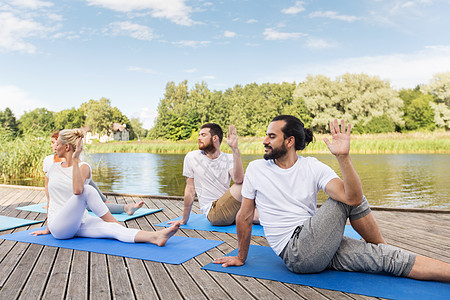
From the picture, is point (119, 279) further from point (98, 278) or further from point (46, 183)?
point (46, 183)

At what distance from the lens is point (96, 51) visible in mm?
55969

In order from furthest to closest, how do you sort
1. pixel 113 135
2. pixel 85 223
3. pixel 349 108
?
pixel 113 135 → pixel 349 108 → pixel 85 223

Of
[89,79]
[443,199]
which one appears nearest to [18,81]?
[89,79]

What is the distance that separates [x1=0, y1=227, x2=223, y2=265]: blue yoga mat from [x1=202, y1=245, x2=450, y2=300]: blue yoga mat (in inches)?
15.0

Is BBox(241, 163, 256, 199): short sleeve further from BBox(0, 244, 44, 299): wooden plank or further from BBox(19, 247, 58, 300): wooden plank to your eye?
BBox(0, 244, 44, 299): wooden plank

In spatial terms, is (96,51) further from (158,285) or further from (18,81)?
(158,285)

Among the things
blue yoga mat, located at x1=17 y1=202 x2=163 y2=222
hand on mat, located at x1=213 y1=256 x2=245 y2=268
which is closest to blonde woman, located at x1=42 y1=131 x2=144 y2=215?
blue yoga mat, located at x1=17 y1=202 x2=163 y2=222

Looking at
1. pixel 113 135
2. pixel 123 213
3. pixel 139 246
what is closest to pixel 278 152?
pixel 139 246

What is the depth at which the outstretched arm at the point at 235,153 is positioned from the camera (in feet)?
10.0

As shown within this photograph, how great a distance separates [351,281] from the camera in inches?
93.0

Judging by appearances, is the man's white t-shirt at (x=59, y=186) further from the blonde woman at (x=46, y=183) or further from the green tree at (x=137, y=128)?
the green tree at (x=137, y=128)

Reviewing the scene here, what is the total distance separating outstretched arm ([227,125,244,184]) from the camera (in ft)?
10.0

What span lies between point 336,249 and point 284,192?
0.47m

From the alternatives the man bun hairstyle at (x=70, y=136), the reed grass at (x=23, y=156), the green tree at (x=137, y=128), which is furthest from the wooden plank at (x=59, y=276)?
the green tree at (x=137, y=128)
